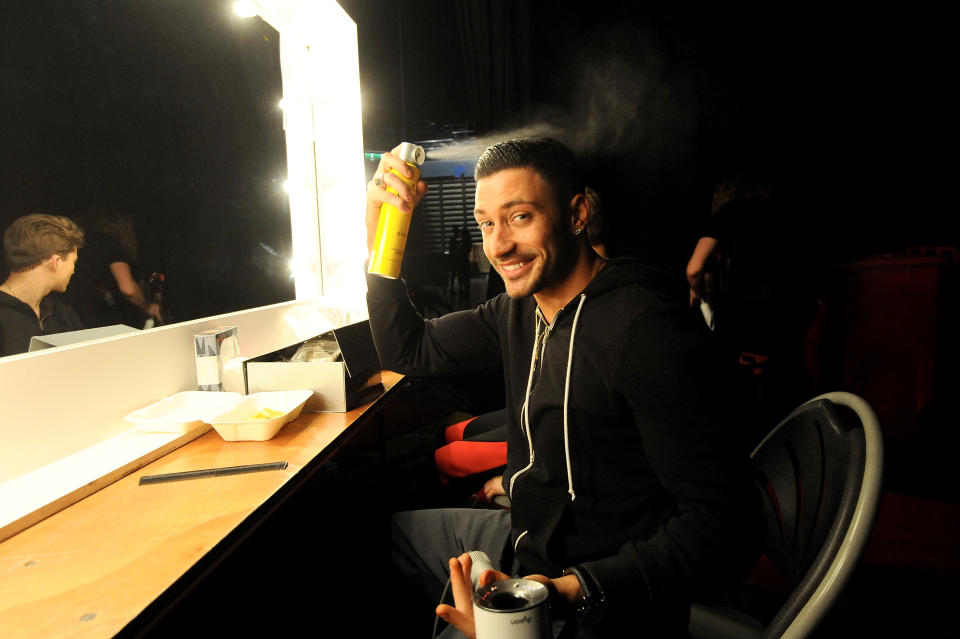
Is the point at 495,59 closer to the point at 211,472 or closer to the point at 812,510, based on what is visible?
the point at 211,472

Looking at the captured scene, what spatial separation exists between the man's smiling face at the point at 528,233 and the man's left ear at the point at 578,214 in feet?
0.06

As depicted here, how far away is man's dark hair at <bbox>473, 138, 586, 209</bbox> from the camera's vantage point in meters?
1.22

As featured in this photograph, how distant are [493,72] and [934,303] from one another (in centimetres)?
306

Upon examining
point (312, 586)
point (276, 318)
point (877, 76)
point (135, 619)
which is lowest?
point (312, 586)

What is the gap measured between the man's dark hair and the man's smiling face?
0.05 feet

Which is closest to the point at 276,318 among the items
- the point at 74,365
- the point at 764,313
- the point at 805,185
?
the point at 74,365

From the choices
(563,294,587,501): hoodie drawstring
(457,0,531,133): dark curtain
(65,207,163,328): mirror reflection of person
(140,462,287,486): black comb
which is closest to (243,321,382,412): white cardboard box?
(65,207,163,328): mirror reflection of person

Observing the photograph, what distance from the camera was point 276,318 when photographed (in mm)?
2242

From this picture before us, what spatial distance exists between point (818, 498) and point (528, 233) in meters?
0.72

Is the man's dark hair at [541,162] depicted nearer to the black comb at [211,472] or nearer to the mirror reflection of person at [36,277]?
the black comb at [211,472]

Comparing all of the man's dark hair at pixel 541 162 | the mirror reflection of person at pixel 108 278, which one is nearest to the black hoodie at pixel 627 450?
the man's dark hair at pixel 541 162

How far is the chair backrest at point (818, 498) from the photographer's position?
2.44 ft

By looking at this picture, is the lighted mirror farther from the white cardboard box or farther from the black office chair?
the black office chair

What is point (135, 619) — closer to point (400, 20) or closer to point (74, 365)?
point (74, 365)
